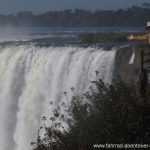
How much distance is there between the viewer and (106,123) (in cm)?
848

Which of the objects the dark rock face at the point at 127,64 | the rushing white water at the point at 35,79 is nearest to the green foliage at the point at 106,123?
the dark rock face at the point at 127,64

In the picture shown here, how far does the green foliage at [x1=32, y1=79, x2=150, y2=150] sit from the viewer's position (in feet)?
27.6

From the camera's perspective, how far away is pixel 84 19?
64938 mm

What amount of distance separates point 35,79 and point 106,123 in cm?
1061

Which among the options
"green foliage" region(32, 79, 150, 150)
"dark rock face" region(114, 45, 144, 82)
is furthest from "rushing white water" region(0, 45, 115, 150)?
"green foliage" region(32, 79, 150, 150)

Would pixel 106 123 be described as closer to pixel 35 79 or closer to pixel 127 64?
pixel 127 64

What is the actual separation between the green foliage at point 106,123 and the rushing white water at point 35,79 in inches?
247

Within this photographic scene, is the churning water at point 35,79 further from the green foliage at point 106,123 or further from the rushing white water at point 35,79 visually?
the green foliage at point 106,123

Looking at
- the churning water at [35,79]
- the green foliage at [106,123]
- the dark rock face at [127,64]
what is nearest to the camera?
the green foliage at [106,123]

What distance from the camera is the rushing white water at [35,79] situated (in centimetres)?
1681

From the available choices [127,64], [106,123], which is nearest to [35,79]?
[127,64]

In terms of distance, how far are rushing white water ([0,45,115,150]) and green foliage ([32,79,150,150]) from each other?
20.6 ft

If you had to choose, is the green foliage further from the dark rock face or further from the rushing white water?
the rushing white water

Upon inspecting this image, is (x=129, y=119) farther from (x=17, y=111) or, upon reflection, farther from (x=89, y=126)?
(x=17, y=111)
